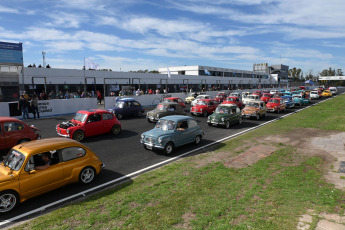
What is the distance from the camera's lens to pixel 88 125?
43.9ft

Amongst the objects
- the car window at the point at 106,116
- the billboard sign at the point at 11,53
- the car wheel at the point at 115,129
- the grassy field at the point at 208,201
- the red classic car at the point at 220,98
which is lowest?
the grassy field at the point at 208,201

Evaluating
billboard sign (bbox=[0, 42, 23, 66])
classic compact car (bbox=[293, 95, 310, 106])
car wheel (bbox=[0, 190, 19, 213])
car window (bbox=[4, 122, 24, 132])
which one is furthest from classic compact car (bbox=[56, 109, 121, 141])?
classic compact car (bbox=[293, 95, 310, 106])

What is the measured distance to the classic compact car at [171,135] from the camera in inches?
424

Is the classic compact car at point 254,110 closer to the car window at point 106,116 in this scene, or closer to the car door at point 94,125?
the car window at point 106,116

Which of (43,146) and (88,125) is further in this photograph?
(88,125)

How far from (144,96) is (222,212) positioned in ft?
84.6

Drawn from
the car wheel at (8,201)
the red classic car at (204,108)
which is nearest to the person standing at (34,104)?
the red classic car at (204,108)

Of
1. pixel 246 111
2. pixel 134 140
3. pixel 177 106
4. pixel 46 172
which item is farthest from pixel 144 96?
pixel 46 172

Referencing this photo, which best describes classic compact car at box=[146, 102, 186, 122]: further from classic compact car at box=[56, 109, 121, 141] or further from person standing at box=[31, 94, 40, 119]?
person standing at box=[31, 94, 40, 119]

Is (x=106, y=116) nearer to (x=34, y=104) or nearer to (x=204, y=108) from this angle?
(x=34, y=104)

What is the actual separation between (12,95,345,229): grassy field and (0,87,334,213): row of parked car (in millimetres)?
1109

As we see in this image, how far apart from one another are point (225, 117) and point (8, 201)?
14.1m

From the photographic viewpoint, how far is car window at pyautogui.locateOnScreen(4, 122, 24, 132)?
10.7 metres

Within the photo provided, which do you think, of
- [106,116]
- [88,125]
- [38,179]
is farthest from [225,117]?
[38,179]
